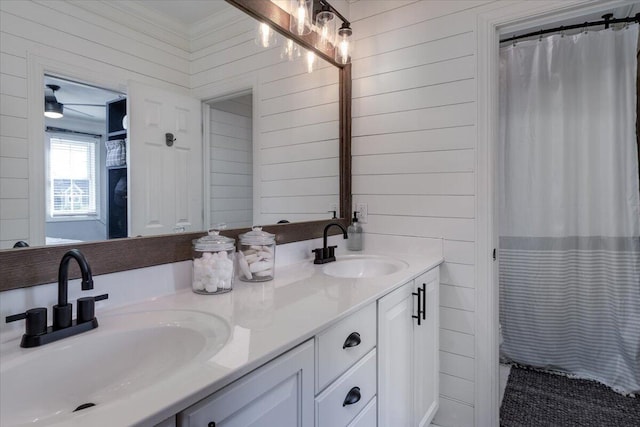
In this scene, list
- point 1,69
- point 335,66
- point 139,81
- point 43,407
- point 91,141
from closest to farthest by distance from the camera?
point 43,407, point 1,69, point 91,141, point 139,81, point 335,66

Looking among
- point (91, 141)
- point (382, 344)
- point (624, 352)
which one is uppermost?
point (91, 141)

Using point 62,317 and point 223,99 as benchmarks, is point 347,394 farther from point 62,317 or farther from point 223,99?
point 223,99

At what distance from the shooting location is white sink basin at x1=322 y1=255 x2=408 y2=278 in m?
1.76

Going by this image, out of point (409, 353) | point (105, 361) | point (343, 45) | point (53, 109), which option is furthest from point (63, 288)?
point (343, 45)

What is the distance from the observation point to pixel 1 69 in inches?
32.1

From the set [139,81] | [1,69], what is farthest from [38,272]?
[139,81]

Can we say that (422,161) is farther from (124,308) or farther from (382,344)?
(124,308)

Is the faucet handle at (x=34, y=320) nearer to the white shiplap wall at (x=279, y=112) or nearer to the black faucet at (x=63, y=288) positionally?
the black faucet at (x=63, y=288)

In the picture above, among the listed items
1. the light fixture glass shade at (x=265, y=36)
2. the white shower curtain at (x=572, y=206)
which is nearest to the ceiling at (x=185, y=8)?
the light fixture glass shade at (x=265, y=36)

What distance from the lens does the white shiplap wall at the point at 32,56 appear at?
2.70 feet

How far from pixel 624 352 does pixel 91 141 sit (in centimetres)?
298

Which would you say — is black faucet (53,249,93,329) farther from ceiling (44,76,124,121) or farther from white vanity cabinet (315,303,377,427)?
white vanity cabinet (315,303,377,427)

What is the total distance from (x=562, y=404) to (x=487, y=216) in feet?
4.09

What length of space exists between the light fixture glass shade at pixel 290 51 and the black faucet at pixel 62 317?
1.36m
